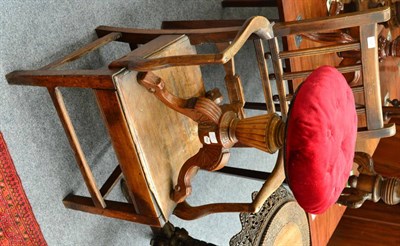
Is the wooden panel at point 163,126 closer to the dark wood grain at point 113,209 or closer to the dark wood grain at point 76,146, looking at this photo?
the dark wood grain at point 113,209

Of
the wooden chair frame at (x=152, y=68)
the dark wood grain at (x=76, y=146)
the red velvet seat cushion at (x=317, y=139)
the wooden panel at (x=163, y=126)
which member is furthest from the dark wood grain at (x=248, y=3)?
the dark wood grain at (x=76, y=146)

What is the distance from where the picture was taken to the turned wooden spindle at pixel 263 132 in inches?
36.5

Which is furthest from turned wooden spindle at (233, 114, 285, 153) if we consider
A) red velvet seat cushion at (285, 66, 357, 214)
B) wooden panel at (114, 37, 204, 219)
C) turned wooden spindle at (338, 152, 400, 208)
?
turned wooden spindle at (338, 152, 400, 208)

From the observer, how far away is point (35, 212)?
1246 mm

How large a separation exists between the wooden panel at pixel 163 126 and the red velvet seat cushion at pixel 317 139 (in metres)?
0.32

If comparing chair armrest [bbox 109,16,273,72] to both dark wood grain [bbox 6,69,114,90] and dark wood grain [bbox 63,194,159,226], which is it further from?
dark wood grain [bbox 63,194,159,226]

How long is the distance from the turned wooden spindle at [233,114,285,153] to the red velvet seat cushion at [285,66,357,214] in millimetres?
86

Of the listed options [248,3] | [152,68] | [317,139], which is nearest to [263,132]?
[317,139]

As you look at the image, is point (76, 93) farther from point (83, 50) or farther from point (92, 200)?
point (92, 200)

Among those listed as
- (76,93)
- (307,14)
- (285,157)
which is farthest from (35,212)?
(307,14)

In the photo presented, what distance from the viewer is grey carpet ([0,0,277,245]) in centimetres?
116

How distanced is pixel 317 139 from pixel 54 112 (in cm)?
74

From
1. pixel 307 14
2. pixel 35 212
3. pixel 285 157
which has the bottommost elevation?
pixel 35 212

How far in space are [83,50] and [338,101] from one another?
64 centimetres
